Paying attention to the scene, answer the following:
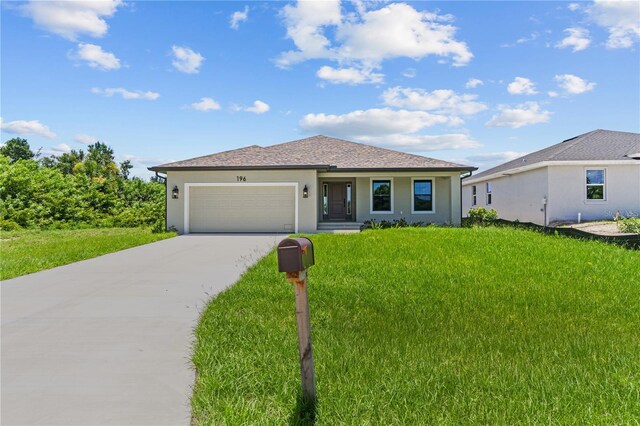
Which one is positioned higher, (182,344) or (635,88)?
(635,88)

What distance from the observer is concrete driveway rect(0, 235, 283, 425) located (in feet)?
9.00

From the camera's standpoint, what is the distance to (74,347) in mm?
3891

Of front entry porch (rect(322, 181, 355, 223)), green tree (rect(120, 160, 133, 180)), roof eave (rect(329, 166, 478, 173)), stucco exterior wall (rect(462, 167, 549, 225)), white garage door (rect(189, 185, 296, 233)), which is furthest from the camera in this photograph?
green tree (rect(120, 160, 133, 180))

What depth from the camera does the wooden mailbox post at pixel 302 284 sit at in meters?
2.32

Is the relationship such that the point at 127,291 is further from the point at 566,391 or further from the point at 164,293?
the point at 566,391

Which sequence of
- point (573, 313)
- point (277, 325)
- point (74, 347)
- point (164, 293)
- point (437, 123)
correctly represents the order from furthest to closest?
1. point (437, 123)
2. point (164, 293)
3. point (573, 313)
4. point (277, 325)
5. point (74, 347)

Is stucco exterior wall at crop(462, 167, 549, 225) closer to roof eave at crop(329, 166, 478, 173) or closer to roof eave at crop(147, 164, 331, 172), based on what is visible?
roof eave at crop(329, 166, 478, 173)

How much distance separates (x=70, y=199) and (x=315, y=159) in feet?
44.4

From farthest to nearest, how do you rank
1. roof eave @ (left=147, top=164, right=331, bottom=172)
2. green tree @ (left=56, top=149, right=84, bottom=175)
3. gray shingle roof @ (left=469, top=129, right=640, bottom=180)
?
green tree @ (left=56, top=149, right=84, bottom=175) < gray shingle roof @ (left=469, top=129, right=640, bottom=180) < roof eave @ (left=147, top=164, right=331, bottom=172)

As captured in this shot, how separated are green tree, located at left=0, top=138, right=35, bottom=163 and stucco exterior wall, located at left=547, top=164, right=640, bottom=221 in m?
58.5

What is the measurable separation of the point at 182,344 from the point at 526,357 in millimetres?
3135

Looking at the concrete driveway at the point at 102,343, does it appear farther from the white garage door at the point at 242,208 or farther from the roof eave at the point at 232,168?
the white garage door at the point at 242,208

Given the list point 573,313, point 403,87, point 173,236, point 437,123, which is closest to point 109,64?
point 173,236

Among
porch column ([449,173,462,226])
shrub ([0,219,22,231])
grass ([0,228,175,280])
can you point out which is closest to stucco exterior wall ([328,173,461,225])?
porch column ([449,173,462,226])
